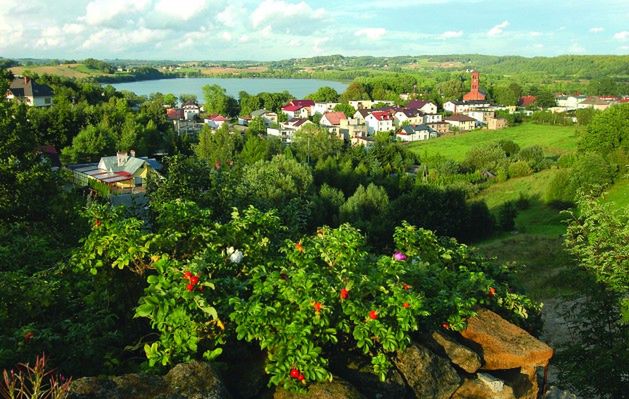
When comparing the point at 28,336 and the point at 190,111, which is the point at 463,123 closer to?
the point at 190,111

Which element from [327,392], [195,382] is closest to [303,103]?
[327,392]

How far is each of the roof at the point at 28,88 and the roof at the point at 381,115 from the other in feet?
149

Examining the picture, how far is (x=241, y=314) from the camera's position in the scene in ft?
14.2

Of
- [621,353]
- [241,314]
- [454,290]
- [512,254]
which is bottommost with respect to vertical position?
[512,254]

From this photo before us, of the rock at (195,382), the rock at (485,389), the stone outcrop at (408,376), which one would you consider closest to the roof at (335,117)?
the stone outcrop at (408,376)

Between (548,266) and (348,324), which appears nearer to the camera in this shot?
(348,324)

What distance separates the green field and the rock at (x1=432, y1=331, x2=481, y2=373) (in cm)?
5224

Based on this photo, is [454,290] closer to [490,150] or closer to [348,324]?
[348,324]

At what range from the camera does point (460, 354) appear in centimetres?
510

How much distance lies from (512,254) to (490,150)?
31002mm

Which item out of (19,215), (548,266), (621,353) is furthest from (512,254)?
(19,215)

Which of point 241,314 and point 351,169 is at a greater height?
point 241,314

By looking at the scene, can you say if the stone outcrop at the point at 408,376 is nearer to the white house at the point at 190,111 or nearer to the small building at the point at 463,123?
the small building at the point at 463,123

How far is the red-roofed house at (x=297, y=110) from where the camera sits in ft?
302
